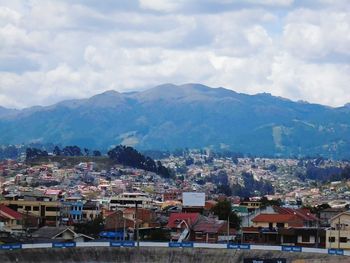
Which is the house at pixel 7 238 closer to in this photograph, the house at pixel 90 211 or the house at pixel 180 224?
the house at pixel 180 224

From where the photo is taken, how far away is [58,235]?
68.5m

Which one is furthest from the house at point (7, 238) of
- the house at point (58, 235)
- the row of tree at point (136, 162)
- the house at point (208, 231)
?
the row of tree at point (136, 162)

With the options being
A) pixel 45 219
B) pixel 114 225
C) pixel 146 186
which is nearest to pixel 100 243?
pixel 114 225

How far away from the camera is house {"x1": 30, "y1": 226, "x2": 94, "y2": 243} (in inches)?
2655

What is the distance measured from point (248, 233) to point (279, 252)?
10567mm

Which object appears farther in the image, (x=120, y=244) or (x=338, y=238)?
(x=338, y=238)

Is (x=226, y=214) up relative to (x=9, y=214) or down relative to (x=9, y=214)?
up

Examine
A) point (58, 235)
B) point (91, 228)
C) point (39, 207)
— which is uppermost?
point (39, 207)

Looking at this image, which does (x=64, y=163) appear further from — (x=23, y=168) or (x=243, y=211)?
(x=243, y=211)

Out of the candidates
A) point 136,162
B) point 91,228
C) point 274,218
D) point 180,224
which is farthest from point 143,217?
point 136,162

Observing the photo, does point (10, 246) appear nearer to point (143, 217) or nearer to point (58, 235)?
point (58, 235)

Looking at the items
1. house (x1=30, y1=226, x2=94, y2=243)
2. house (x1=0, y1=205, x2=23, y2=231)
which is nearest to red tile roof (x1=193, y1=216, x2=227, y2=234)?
house (x1=30, y1=226, x2=94, y2=243)

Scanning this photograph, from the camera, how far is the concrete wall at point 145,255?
60.4 meters

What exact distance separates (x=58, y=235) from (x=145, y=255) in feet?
28.2
